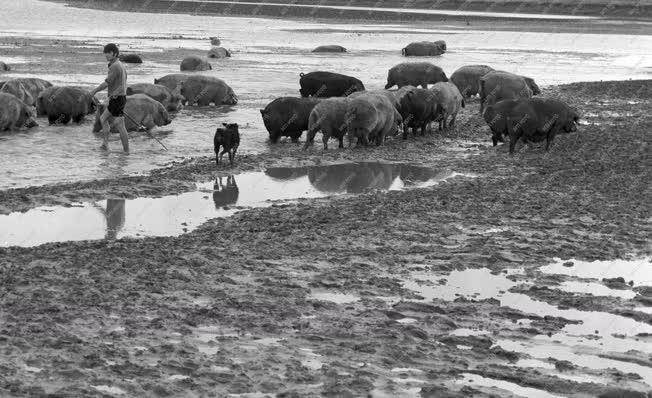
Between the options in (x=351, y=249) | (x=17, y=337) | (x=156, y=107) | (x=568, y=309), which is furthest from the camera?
(x=156, y=107)

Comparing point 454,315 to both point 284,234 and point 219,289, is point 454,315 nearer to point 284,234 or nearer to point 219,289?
point 219,289

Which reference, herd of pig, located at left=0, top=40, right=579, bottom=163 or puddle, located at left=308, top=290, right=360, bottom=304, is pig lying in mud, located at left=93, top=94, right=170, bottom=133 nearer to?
herd of pig, located at left=0, top=40, right=579, bottom=163

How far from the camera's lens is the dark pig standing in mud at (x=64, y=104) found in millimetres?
19375

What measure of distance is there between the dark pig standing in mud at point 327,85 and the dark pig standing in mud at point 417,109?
5.27m

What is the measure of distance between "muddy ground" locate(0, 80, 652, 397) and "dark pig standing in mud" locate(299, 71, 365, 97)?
1097cm

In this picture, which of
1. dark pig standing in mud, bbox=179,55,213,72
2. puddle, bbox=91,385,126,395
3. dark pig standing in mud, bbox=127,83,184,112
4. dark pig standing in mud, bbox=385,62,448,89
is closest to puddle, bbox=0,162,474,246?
puddle, bbox=91,385,126,395

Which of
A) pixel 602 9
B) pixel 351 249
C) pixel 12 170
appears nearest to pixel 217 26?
pixel 602 9

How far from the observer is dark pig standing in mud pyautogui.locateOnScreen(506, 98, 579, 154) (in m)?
17.5

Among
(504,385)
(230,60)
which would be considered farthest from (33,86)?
(504,385)

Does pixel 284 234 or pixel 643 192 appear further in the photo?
pixel 643 192

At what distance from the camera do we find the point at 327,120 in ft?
58.1

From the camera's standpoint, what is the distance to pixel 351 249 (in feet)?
33.5

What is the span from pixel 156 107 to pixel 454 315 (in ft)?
40.9

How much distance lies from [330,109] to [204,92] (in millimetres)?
6759
